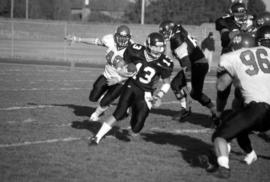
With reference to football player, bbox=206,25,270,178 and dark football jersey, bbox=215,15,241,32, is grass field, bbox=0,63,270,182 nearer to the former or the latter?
football player, bbox=206,25,270,178

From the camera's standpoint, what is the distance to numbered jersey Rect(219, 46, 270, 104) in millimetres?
5738

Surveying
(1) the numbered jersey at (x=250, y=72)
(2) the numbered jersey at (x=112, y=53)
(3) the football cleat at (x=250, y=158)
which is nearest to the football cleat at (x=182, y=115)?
(2) the numbered jersey at (x=112, y=53)

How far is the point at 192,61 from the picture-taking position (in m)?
9.23

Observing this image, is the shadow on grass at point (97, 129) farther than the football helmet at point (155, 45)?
Yes

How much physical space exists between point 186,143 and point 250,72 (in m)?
2.07

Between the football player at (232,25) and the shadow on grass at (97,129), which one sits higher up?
the football player at (232,25)

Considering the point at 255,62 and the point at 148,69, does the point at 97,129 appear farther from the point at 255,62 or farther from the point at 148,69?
the point at 255,62

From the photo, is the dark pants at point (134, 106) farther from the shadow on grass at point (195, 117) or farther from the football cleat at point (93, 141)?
the shadow on grass at point (195, 117)

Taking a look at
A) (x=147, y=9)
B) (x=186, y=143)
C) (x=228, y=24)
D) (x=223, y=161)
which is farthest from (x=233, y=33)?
(x=147, y=9)

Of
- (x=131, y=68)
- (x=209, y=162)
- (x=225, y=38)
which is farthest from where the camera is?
(x=225, y=38)

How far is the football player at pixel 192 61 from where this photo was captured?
29.8 feet

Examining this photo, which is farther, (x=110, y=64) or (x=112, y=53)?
(x=110, y=64)

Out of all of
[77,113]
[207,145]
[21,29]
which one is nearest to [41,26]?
[21,29]

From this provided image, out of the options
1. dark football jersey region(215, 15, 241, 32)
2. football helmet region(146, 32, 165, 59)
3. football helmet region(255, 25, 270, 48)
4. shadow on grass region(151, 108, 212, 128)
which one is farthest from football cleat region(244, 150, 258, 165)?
dark football jersey region(215, 15, 241, 32)
